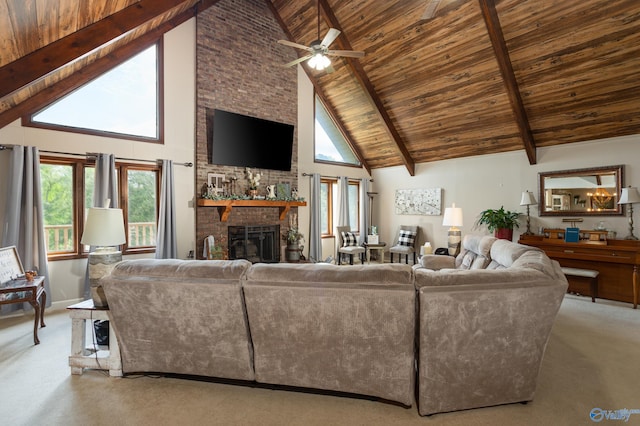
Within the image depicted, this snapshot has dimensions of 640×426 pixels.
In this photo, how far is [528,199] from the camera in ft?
18.6

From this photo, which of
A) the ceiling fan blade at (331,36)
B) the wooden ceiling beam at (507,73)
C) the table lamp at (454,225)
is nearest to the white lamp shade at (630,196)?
the wooden ceiling beam at (507,73)

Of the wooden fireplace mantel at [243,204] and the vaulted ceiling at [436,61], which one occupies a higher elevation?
the vaulted ceiling at [436,61]

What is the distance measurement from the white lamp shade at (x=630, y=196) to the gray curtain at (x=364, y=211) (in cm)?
472

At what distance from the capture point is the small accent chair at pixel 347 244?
727 cm

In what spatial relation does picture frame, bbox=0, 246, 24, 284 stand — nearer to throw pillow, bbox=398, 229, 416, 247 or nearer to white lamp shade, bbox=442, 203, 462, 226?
white lamp shade, bbox=442, 203, 462, 226

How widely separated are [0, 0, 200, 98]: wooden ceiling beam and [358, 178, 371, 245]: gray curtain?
5.65 meters

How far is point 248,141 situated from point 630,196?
19.6ft

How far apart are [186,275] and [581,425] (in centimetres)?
260

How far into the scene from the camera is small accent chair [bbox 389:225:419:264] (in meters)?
7.31

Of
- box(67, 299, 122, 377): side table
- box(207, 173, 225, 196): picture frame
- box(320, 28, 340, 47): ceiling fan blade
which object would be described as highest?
box(320, 28, 340, 47): ceiling fan blade

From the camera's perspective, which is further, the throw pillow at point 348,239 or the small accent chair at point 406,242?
the throw pillow at point 348,239

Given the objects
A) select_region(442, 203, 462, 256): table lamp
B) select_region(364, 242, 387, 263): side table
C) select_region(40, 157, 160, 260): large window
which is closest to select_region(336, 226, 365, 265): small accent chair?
select_region(364, 242, 387, 263): side table

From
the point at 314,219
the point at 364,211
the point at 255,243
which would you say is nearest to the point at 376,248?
the point at 364,211

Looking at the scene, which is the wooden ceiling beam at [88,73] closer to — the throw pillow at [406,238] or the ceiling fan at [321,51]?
the ceiling fan at [321,51]
